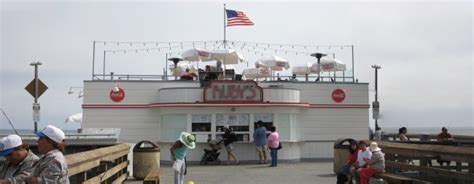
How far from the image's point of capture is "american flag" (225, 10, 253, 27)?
2619 cm

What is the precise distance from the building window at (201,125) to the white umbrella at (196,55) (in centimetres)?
403

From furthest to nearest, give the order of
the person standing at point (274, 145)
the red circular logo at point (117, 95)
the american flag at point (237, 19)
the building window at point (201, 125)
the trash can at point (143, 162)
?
1. the american flag at point (237, 19)
2. the red circular logo at point (117, 95)
3. the building window at point (201, 125)
4. the person standing at point (274, 145)
5. the trash can at point (143, 162)

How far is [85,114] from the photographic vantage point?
22406 mm

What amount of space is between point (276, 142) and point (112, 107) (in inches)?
257

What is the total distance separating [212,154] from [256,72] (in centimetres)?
1140

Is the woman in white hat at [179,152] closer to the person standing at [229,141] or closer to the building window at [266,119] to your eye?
the person standing at [229,141]

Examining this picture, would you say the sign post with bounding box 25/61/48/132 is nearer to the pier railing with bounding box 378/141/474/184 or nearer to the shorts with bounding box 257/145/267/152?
the shorts with bounding box 257/145/267/152

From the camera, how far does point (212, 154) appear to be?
20.8m

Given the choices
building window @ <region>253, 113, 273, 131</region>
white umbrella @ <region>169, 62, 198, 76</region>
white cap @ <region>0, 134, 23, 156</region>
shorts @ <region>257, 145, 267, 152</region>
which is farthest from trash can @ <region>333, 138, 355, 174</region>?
white umbrella @ <region>169, 62, 198, 76</region>

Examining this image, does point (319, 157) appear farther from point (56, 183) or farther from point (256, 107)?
point (56, 183)

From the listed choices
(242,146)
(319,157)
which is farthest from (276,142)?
(319,157)

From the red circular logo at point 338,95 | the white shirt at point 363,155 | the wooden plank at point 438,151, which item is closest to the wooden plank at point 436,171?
the wooden plank at point 438,151

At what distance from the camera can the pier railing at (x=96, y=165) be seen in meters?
7.96

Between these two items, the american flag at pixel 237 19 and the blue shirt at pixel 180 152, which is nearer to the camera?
the blue shirt at pixel 180 152
